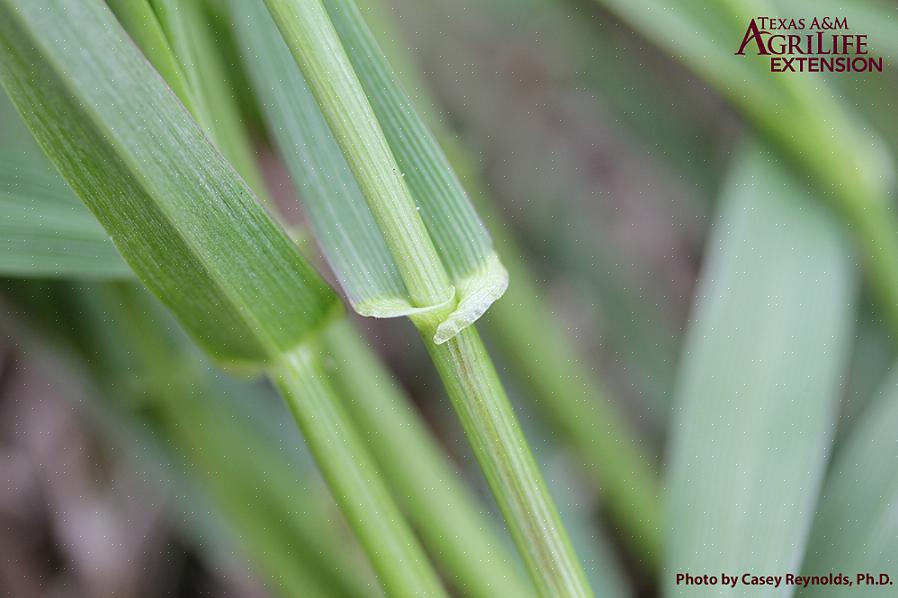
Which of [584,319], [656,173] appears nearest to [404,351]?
[584,319]

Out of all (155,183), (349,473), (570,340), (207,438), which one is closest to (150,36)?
(155,183)

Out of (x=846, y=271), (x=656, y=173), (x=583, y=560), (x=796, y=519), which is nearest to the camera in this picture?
(x=796, y=519)

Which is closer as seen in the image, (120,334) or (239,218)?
(239,218)

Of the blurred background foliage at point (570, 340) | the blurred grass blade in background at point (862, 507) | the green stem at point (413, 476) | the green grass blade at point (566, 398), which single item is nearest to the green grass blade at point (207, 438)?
the blurred background foliage at point (570, 340)

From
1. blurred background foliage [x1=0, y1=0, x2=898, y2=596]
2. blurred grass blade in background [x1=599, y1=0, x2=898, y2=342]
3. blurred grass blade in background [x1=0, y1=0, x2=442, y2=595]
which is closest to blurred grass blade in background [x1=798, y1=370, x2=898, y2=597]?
blurred background foliage [x1=0, y1=0, x2=898, y2=596]

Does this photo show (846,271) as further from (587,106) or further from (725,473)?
Answer: (587,106)

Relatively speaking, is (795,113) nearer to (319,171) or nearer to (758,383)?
(758,383)
